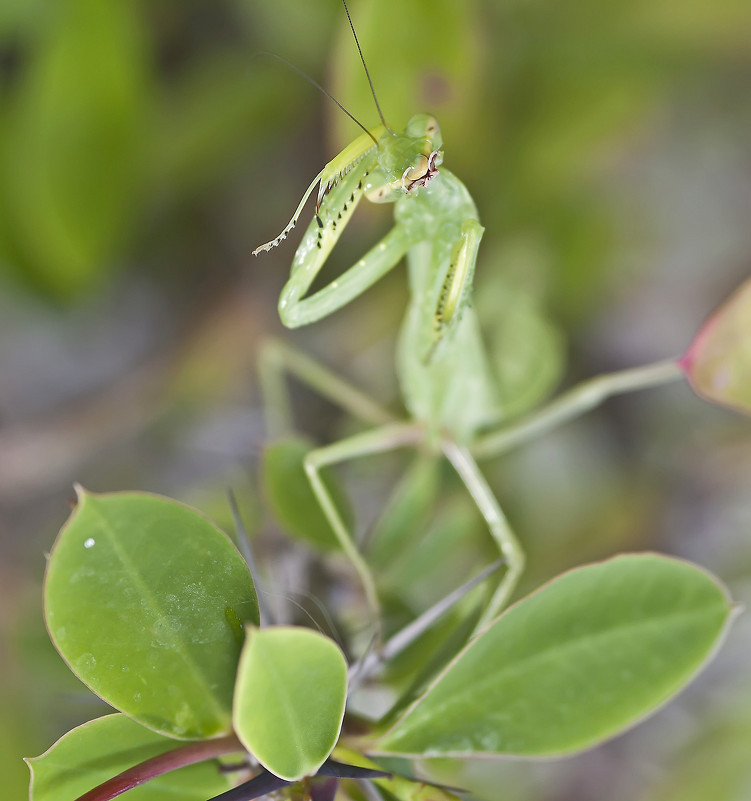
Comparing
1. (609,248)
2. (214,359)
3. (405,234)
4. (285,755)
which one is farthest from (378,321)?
(285,755)

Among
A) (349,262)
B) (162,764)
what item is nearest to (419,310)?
(162,764)

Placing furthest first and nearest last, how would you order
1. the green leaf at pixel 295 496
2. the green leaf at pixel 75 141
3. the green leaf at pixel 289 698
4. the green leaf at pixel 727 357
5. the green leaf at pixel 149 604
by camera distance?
the green leaf at pixel 75 141, the green leaf at pixel 295 496, the green leaf at pixel 727 357, the green leaf at pixel 149 604, the green leaf at pixel 289 698

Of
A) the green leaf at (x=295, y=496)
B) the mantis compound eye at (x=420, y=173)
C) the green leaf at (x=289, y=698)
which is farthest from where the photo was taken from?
the green leaf at (x=295, y=496)

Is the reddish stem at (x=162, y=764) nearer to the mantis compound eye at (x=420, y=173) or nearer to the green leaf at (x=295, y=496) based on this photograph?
the green leaf at (x=295, y=496)

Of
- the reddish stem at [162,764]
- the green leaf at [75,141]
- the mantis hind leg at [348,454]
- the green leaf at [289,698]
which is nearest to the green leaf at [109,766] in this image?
the reddish stem at [162,764]

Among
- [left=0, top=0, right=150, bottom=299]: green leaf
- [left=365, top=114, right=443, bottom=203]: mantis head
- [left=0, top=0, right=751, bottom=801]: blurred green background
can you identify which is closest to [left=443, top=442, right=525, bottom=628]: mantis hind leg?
[left=0, top=0, right=751, bottom=801]: blurred green background

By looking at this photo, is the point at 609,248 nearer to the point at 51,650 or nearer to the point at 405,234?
the point at 405,234
